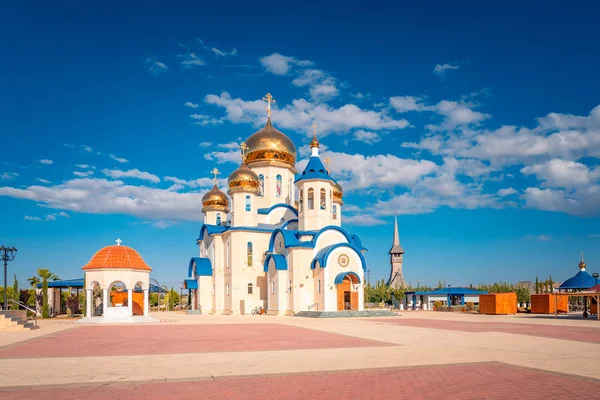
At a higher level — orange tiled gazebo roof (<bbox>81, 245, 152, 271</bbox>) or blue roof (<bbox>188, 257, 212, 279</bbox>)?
orange tiled gazebo roof (<bbox>81, 245, 152, 271</bbox>)

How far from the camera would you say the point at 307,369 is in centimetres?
998

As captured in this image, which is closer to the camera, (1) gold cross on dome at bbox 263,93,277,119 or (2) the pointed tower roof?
(1) gold cross on dome at bbox 263,93,277,119

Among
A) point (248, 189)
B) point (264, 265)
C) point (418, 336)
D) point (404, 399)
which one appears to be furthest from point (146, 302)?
point (404, 399)

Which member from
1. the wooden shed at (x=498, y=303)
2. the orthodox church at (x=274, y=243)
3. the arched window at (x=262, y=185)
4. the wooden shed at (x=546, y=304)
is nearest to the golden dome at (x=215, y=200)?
the orthodox church at (x=274, y=243)

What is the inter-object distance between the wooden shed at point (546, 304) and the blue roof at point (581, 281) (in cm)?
875

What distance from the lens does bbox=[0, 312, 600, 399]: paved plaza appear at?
7.86m

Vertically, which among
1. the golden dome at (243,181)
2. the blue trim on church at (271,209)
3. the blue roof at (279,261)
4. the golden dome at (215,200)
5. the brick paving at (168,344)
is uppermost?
the golden dome at (243,181)

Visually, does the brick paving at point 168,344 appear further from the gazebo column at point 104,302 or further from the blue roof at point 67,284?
the blue roof at point 67,284

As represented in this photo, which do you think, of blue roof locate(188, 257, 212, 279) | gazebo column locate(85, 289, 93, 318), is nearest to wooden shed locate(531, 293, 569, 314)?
blue roof locate(188, 257, 212, 279)

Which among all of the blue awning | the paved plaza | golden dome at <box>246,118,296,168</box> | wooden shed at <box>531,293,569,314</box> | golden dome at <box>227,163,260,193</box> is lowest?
wooden shed at <box>531,293,569,314</box>

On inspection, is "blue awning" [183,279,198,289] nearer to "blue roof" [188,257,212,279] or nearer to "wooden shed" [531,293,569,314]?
"blue roof" [188,257,212,279]

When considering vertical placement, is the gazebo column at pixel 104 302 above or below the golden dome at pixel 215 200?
below

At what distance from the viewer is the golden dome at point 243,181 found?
4184 centimetres

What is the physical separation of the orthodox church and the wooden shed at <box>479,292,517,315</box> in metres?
8.46
